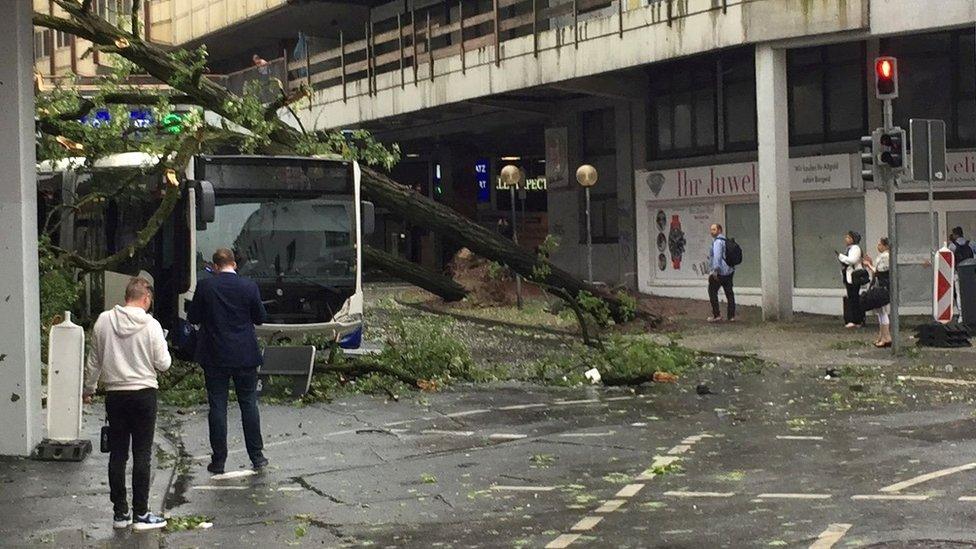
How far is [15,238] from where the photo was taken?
39.5 feet

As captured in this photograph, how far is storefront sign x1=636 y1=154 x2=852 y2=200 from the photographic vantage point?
100 ft

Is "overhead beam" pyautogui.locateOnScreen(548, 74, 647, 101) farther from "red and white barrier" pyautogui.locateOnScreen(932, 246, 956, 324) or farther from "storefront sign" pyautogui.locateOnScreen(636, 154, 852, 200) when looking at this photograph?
"red and white barrier" pyautogui.locateOnScreen(932, 246, 956, 324)

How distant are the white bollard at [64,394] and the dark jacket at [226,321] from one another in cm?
98

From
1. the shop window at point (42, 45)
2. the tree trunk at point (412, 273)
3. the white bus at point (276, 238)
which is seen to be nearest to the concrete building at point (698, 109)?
the tree trunk at point (412, 273)

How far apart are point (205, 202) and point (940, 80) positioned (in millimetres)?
16516

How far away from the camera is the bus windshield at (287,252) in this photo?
1984cm

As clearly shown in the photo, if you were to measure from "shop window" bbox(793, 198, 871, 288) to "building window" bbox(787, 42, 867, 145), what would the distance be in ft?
4.39

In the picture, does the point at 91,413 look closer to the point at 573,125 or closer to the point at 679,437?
the point at 679,437

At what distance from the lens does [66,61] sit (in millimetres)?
58375

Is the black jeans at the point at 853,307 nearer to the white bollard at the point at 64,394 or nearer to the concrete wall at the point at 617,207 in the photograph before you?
the concrete wall at the point at 617,207

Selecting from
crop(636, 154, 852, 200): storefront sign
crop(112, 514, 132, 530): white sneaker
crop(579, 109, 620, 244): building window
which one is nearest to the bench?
crop(112, 514, 132, 530): white sneaker

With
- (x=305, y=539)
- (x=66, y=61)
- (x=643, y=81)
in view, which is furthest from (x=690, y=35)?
(x=66, y=61)

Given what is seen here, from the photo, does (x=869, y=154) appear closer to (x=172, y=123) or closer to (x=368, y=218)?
(x=368, y=218)

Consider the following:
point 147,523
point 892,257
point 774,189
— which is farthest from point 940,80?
point 147,523
